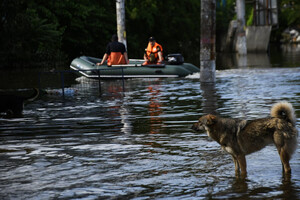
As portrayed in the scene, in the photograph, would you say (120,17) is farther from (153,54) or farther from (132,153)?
(132,153)

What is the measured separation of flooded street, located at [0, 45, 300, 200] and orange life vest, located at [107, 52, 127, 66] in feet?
24.4

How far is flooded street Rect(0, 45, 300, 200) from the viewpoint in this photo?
23.4ft

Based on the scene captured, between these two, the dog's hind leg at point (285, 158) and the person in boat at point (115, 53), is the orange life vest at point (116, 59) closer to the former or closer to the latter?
the person in boat at point (115, 53)

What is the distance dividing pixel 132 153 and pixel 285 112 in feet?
9.04

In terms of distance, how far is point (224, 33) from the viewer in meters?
62.1

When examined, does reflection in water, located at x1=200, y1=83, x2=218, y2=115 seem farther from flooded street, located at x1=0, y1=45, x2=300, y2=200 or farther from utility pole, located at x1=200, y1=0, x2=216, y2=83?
utility pole, located at x1=200, y1=0, x2=216, y2=83

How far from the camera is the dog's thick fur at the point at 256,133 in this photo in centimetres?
733

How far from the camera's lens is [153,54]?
82.8 ft

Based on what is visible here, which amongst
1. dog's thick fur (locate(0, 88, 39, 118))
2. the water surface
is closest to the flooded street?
the water surface

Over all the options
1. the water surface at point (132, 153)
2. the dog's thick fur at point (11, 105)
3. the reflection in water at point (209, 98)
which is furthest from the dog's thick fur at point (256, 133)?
the dog's thick fur at point (11, 105)

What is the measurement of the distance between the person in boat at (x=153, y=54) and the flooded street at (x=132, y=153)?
305 inches

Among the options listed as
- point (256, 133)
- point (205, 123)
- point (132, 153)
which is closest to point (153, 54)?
point (132, 153)

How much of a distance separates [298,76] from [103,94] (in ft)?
28.1

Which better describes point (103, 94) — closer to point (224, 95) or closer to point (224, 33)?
point (224, 95)
